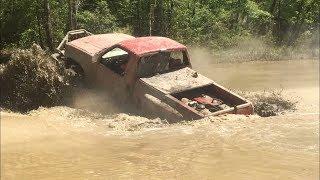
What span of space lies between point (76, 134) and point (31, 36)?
7850 mm

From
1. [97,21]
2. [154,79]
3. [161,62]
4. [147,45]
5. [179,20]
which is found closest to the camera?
[154,79]

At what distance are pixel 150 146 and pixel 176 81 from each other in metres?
2.57

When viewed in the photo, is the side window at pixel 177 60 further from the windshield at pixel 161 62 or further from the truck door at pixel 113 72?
the truck door at pixel 113 72

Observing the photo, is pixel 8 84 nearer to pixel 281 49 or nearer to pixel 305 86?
pixel 305 86

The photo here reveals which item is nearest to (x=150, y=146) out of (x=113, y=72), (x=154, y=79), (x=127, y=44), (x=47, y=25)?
(x=154, y=79)

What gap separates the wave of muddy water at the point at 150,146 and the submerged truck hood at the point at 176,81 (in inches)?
31.3

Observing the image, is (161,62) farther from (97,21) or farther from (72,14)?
(97,21)

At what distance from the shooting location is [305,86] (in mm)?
13141

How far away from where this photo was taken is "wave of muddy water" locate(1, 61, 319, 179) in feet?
21.7

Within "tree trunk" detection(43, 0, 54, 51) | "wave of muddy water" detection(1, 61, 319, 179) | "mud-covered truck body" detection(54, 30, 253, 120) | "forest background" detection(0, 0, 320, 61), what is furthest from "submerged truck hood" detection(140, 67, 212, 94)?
"forest background" detection(0, 0, 320, 61)

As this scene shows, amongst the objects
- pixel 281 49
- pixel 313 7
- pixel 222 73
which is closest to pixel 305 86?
pixel 222 73

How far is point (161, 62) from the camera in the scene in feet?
34.4

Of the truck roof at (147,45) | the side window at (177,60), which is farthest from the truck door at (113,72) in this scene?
the side window at (177,60)

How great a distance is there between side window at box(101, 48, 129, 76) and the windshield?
550 millimetres
